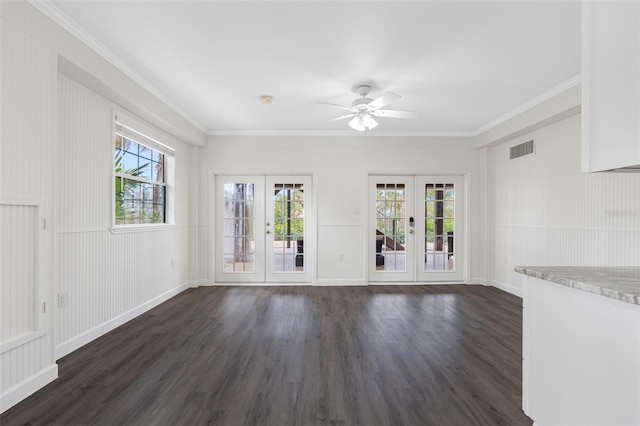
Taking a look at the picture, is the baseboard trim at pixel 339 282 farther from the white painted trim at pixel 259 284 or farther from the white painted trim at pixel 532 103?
the white painted trim at pixel 532 103

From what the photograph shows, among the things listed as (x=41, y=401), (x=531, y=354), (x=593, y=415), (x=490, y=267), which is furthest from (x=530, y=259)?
(x=41, y=401)

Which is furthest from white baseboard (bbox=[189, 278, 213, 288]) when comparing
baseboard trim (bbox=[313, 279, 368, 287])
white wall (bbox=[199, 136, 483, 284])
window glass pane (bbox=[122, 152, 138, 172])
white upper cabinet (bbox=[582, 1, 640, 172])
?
white upper cabinet (bbox=[582, 1, 640, 172])

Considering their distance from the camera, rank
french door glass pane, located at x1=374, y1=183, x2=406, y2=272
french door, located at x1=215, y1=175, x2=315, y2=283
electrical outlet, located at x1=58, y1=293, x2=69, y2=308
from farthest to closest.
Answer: french door glass pane, located at x1=374, y1=183, x2=406, y2=272 → french door, located at x1=215, y1=175, x2=315, y2=283 → electrical outlet, located at x1=58, y1=293, x2=69, y2=308

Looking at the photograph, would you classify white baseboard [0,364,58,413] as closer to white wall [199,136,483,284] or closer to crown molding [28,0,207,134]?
crown molding [28,0,207,134]

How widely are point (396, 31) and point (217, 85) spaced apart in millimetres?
2056

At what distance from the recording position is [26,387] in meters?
2.03

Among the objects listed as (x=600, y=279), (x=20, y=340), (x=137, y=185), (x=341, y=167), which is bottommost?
(x=20, y=340)

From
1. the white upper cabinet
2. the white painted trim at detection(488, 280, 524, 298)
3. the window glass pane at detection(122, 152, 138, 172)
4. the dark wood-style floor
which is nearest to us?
the white upper cabinet

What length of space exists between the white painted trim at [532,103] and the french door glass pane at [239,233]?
4.08 meters

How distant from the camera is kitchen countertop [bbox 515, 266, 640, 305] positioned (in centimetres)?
110

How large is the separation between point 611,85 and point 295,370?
2.50m

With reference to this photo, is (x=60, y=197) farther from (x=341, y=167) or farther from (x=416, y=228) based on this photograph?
(x=416, y=228)

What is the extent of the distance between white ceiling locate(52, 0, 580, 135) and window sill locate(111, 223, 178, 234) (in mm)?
1632

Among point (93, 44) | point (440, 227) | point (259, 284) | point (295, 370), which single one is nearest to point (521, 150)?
point (440, 227)
